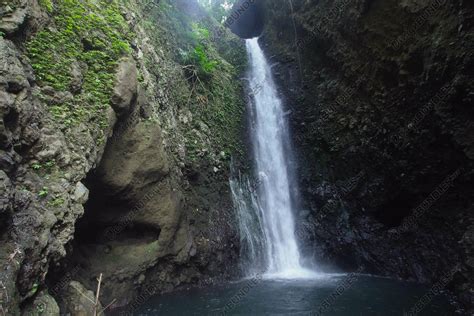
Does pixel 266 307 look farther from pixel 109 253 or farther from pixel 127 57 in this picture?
pixel 127 57

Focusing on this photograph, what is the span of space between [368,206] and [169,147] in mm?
6110

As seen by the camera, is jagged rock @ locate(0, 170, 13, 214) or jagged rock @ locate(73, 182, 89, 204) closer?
jagged rock @ locate(0, 170, 13, 214)

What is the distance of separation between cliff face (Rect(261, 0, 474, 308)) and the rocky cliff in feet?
0.09

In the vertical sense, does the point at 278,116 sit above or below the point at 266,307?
above

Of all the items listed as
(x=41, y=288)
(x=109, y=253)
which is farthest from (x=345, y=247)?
(x=41, y=288)

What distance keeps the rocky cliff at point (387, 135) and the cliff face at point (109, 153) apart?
3190mm

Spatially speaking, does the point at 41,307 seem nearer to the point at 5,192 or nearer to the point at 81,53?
the point at 5,192

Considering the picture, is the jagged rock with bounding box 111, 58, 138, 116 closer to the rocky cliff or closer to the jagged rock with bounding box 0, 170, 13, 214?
the jagged rock with bounding box 0, 170, 13, 214

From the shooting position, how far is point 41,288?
4.27 m

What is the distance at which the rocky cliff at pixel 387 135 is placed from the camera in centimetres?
743

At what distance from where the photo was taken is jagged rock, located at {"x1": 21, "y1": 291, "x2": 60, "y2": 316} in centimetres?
394

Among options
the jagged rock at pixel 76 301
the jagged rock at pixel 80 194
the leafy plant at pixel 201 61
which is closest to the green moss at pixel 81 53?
the jagged rock at pixel 80 194

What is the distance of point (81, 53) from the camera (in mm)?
6680

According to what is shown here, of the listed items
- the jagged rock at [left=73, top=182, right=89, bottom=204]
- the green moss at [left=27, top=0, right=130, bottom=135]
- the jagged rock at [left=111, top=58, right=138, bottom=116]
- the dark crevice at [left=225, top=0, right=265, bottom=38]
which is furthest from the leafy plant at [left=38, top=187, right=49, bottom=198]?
the dark crevice at [left=225, top=0, right=265, bottom=38]
